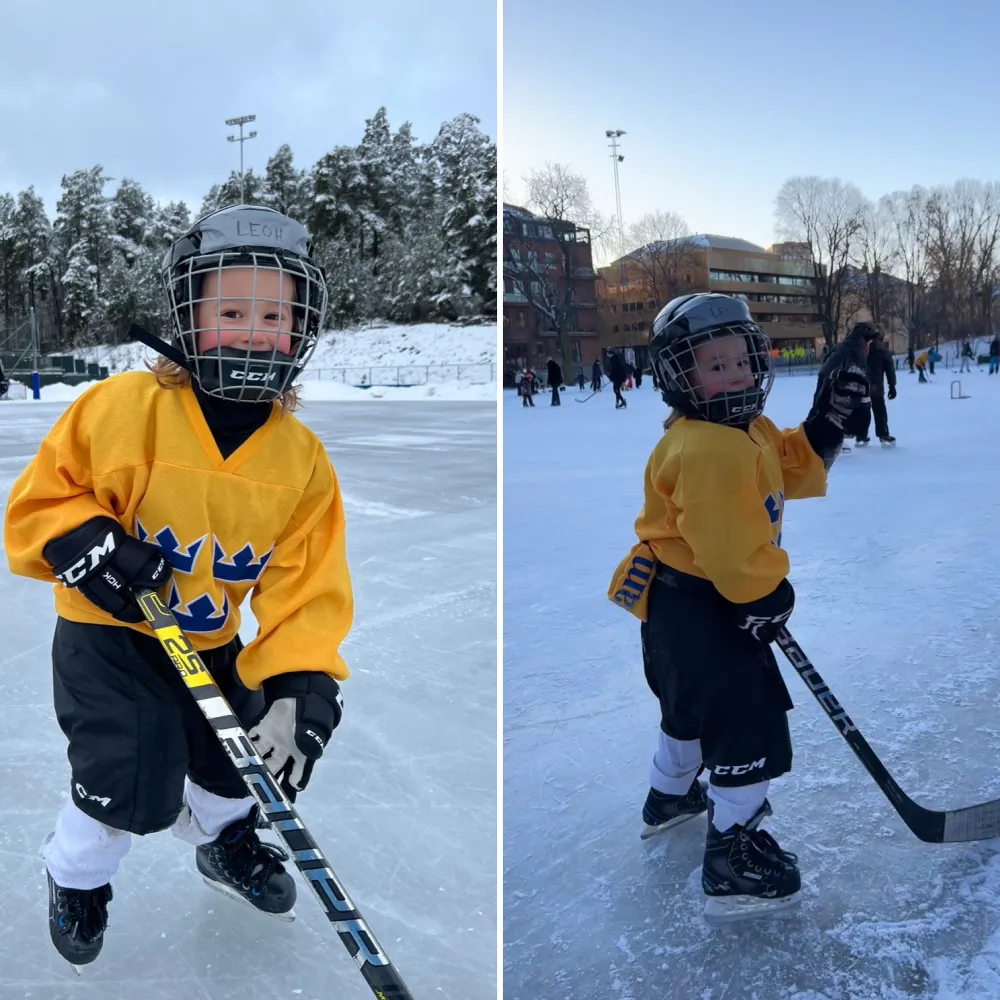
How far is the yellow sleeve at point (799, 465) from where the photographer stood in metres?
1.83

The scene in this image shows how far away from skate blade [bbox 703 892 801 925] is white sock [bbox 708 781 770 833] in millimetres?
123

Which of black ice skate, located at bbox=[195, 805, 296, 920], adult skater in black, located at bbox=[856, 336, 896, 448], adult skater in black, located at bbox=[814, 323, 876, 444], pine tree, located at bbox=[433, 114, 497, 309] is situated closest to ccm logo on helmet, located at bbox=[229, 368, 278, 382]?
black ice skate, located at bbox=[195, 805, 296, 920]

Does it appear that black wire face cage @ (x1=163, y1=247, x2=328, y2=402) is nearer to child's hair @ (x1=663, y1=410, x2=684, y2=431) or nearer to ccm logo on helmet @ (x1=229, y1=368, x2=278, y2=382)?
ccm logo on helmet @ (x1=229, y1=368, x2=278, y2=382)

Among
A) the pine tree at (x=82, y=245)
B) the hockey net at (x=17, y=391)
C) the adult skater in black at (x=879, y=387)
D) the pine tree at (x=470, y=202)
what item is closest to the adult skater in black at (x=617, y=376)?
the adult skater in black at (x=879, y=387)

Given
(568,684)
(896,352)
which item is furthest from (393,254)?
(568,684)

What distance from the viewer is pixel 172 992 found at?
1.36 metres

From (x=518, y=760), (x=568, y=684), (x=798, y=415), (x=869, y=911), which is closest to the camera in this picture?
(x=869, y=911)

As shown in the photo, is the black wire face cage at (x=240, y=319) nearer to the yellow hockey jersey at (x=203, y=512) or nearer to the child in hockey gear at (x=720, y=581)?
the yellow hockey jersey at (x=203, y=512)

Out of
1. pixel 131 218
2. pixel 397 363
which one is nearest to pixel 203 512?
pixel 397 363

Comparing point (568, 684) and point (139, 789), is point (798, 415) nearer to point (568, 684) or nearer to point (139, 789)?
point (568, 684)

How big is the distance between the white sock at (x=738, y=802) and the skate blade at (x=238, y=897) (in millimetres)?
769

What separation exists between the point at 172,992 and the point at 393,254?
3086 cm

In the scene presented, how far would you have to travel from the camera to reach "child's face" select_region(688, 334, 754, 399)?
1.57 meters

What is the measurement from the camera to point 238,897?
156cm
